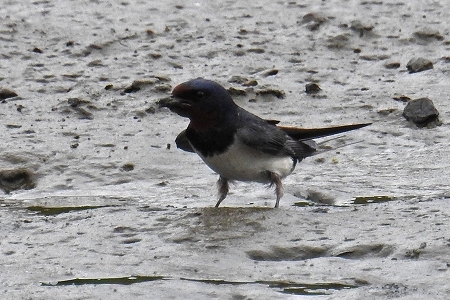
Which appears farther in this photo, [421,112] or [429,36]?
[429,36]

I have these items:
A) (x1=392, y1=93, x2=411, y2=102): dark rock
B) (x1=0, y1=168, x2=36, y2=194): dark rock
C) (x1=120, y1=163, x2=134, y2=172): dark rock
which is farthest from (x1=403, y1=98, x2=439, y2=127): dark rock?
(x1=0, y1=168, x2=36, y2=194): dark rock

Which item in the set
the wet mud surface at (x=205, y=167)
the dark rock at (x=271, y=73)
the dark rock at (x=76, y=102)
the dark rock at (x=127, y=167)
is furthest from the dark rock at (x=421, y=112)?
the dark rock at (x=76, y=102)

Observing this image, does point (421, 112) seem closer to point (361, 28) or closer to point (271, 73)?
point (271, 73)

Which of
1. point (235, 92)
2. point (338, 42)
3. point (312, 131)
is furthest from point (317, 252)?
point (338, 42)

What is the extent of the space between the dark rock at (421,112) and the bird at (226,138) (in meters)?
1.23

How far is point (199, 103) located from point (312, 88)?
6.41 feet

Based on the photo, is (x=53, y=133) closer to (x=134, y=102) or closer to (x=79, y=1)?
(x=134, y=102)

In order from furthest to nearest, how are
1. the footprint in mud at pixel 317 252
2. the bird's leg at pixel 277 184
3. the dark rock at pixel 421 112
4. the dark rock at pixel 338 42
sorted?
the dark rock at pixel 338 42
the dark rock at pixel 421 112
the bird's leg at pixel 277 184
the footprint in mud at pixel 317 252

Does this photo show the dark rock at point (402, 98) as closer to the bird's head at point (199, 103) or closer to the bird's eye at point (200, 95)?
the bird's head at point (199, 103)

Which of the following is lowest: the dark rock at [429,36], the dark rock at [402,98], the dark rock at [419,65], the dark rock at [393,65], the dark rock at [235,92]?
the dark rock at [235,92]

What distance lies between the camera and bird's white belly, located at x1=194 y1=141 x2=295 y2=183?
5.58m

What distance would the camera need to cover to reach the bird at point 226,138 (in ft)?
18.2

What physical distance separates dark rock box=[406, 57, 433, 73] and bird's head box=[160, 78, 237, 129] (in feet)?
8.08

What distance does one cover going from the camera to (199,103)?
5562mm
